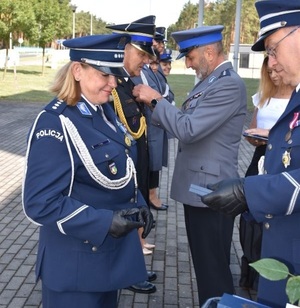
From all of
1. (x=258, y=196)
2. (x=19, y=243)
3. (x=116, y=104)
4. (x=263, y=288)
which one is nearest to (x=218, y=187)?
(x=258, y=196)

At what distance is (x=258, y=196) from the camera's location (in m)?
A: 1.84

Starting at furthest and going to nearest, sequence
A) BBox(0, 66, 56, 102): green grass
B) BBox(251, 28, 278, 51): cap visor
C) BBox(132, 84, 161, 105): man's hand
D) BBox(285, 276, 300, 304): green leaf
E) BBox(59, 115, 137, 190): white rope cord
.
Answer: BBox(0, 66, 56, 102): green grass → BBox(132, 84, 161, 105): man's hand → BBox(59, 115, 137, 190): white rope cord → BBox(251, 28, 278, 51): cap visor → BBox(285, 276, 300, 304): green leaf

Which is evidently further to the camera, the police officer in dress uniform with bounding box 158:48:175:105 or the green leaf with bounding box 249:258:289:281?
the police officer in dress uniform with bounding box 158:48:175:105

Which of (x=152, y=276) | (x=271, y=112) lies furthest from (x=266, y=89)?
(x=152, y=276)

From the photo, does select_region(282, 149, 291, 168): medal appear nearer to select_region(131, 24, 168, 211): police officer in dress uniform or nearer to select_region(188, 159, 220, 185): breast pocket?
select_region(188, 159, 220, 185): breast pocket

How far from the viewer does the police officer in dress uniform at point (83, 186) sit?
2.00 m

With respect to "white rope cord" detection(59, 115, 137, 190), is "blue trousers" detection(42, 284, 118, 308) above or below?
below

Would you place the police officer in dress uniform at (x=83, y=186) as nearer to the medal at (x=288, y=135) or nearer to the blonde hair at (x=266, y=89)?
the medal at (x=288, y=135)

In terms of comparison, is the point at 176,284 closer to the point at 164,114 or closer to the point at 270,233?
the point at 164,114

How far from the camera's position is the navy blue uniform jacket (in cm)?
199

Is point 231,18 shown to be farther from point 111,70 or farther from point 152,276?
point 111,70

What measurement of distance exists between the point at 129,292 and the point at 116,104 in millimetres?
1542

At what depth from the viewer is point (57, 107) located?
211cm

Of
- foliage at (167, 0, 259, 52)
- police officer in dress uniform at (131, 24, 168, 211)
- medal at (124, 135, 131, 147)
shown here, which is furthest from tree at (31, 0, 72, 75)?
medal at (124, 135, 131, 147)
